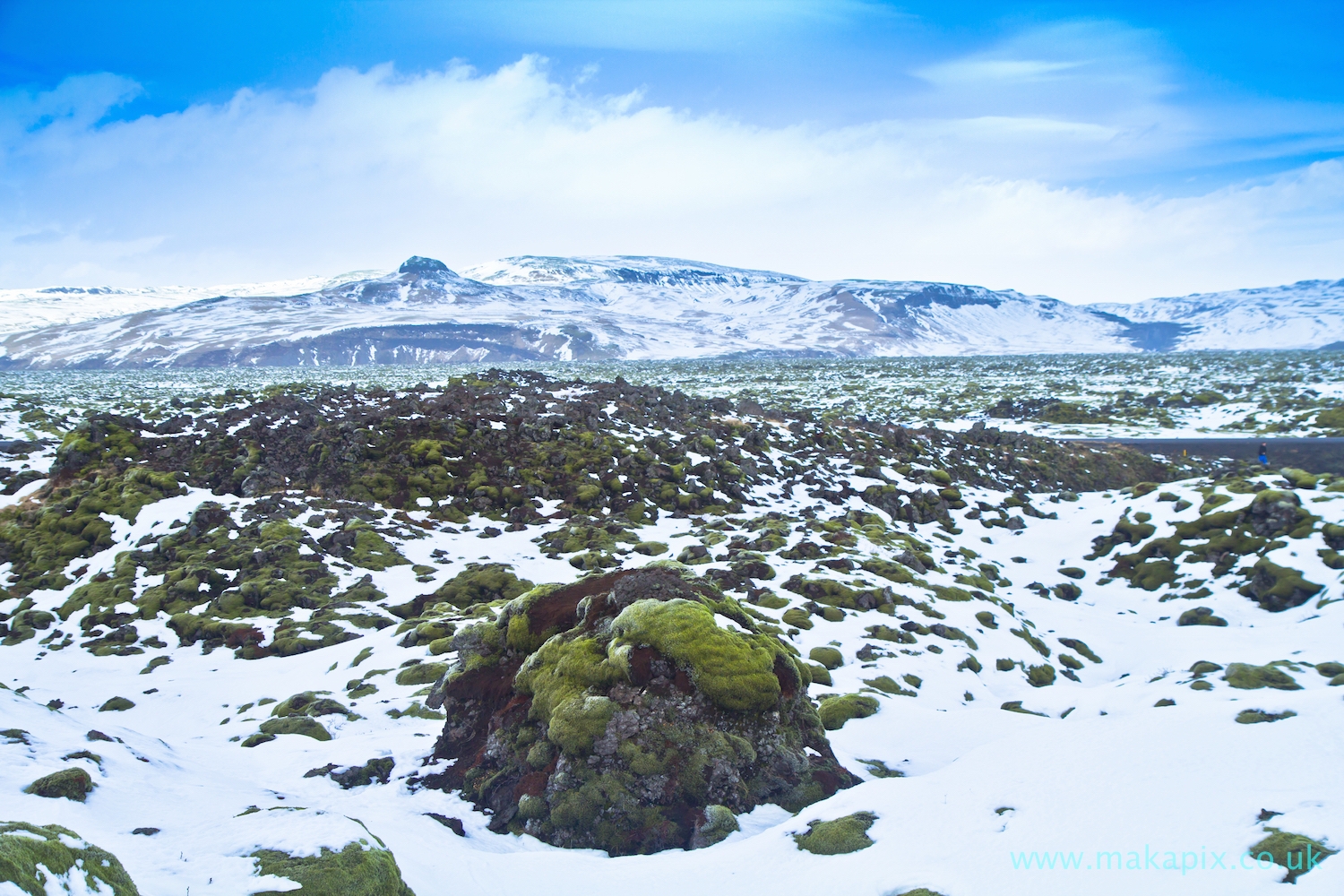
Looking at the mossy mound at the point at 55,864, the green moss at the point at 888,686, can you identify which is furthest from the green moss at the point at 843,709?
the mossy mound at the point at 55,864

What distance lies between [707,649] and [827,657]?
686 cm

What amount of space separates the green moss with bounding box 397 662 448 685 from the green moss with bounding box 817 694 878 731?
824cm

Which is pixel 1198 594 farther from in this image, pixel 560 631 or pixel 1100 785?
pixel 560 631

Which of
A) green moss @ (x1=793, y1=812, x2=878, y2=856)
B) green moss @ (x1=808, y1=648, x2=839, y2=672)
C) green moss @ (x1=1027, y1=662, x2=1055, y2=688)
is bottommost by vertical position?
green moss @ (x1=1027, y1=662, x2=1055, y2=688)

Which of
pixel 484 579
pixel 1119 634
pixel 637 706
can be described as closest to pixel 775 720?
pixel 637 706

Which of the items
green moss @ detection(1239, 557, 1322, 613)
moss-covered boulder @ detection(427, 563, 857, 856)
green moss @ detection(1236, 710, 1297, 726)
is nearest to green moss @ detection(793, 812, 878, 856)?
moss-covered boulder @ detection(427, 563, 857, 856)

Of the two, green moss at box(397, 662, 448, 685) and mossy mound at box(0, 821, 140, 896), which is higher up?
mossy mound at box(0, 821, 140, 896)

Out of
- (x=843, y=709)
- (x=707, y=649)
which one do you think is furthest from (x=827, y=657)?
(x=707, y=649)

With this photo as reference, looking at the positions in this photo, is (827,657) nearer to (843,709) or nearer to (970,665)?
(843,709)

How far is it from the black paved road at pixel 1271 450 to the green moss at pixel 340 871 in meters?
55.2

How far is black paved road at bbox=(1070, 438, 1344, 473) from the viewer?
46.5 metres

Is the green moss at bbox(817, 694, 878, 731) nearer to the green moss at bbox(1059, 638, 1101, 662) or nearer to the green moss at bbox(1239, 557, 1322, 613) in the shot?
the green moss at bbox(1059, 638, 1101, 662)

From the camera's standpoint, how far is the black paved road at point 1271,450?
153ft

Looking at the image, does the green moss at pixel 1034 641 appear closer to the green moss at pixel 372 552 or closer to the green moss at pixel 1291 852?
the green moss at pixel 1291 852
